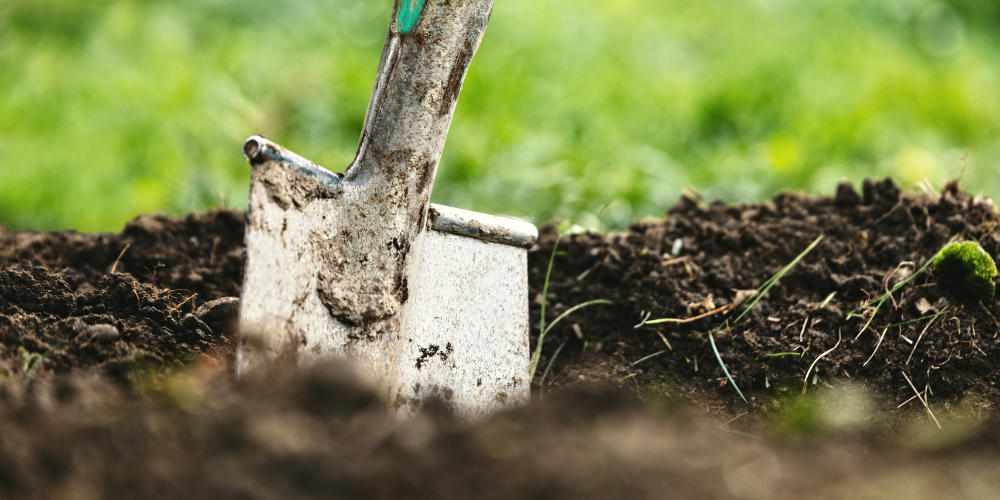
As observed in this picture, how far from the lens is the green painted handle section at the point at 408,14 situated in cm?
154

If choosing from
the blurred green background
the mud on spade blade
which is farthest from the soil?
the blurred green background

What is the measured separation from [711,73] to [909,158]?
131 cm

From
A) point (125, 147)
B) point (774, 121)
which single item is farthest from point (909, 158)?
point (125, 147)

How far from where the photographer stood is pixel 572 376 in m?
1.86

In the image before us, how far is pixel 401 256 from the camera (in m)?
1.65

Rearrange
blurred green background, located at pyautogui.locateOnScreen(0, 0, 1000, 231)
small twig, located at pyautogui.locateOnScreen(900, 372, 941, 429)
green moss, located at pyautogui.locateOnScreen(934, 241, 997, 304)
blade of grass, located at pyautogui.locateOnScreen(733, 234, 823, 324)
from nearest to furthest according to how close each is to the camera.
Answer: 1. small twig, located at pyautogui.locateOnScreen(900, 372, 941, 429)
2. green moss, located at pyautogui.locateOnScreen(934, 241, 997, 304)
3. blade of grass, located at pyautogui.locateOnScreen(733, 234, 823, 324)
4. blurred green background, located at pyautogui.locateOnScreen(0, 0, 1000, 231)

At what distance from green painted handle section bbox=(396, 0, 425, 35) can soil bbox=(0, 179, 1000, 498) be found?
2.51 feet

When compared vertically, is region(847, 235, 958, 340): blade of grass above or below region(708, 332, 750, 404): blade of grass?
above

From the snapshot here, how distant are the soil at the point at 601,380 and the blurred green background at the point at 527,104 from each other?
27.6 inches

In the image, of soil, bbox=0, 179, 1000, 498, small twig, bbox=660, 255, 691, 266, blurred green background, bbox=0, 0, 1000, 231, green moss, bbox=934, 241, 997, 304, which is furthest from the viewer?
blurred green background, bbox=0, 0, 1000, 231

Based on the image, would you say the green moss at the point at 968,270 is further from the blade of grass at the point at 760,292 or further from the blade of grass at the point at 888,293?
the blade of grass at the point at 760,292

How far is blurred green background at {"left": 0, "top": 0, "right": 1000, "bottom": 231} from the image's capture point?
3.16 m

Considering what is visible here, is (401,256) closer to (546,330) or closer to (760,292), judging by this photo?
(546,330)

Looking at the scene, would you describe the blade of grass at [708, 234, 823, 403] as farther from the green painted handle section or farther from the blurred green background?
the green painted handle section
